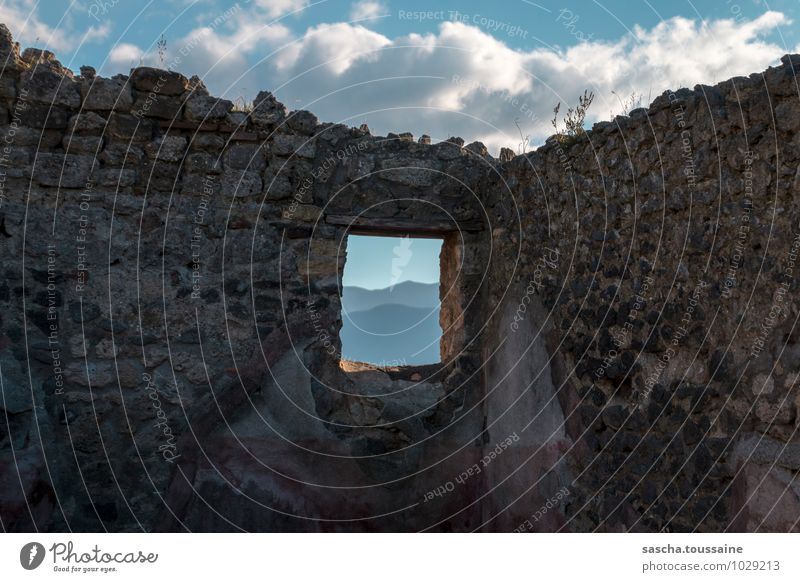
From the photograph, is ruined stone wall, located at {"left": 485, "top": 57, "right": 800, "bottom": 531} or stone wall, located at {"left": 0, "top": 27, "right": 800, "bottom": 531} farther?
stone wall, located at {"left": 0, "top": 27, "right": 800, "bottom": 531}

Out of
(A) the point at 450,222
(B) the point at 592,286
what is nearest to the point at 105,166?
(A) the point at 450,222

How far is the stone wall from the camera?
3908mm

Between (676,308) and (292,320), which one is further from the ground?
(676,308)

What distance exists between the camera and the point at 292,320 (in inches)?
194

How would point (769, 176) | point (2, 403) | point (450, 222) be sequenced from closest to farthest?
point (769, 176)
point (2, 403)
point (450, 222)

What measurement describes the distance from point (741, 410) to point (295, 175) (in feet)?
10.3

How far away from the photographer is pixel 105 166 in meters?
4.64

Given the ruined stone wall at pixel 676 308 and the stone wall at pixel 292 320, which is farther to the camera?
the stone wall at pixel 292 320

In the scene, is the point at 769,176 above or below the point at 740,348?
above

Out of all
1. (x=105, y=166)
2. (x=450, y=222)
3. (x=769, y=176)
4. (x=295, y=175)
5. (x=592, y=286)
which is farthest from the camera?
(x=450, y=222)

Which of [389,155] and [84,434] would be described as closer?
[84,434]

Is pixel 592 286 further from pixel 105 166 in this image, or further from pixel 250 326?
pixel 105 166

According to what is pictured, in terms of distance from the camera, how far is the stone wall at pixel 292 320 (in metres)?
3.91

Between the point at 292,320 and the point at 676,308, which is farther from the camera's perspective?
the point at 292,320
